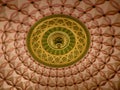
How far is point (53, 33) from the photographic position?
15.9 meters

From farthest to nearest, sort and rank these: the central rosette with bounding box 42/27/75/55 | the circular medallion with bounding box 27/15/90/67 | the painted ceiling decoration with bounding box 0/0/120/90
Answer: the central rosette with bounding box 42/27/75/55 → the circular medallion with bounding box 27/15/90/67 → the painted ceiling decoration with bounding box 0/0/120/90

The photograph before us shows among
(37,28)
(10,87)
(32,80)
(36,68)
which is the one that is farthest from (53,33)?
(10,87)

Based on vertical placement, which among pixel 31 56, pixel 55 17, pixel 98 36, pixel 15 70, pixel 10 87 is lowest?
pixel 10 87

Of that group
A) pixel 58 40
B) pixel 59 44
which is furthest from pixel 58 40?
pixel 59 44

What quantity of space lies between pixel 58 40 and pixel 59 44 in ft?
1.08

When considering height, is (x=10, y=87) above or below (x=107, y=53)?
below

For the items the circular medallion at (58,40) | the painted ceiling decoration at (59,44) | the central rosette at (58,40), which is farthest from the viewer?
the central rosette at (58,40)

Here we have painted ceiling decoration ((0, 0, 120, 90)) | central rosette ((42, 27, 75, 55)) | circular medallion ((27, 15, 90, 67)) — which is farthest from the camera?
central rosette ((42, 27, 75, 55))

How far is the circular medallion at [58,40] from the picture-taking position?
14.9 m

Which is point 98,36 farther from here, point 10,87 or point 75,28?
point 10,87

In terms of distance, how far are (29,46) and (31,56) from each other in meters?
0.83

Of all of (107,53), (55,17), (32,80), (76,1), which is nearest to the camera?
(76,1)

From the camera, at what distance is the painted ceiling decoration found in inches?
543

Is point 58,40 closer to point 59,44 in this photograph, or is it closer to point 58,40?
point 58,40
